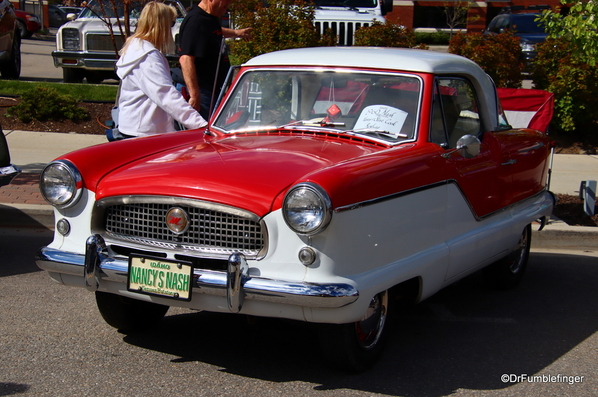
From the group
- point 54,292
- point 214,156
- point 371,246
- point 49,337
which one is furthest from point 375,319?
point 54,292

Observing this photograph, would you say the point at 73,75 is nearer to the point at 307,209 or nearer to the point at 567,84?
the point at 567,84

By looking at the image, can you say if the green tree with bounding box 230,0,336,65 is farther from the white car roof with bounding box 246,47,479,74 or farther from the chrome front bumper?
the chrome front bumper

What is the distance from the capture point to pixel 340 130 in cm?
465

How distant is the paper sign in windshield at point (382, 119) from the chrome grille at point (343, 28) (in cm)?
732

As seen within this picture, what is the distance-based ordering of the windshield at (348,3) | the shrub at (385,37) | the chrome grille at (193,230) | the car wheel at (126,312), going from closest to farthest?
1. the chrome grille at (193,230)
2. the car wheel at (126,312)
3. the shrub at (385,37)
4. the windshield at (348,3)

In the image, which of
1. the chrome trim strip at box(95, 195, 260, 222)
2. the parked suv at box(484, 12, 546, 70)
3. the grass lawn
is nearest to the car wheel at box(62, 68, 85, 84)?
the grass lawn

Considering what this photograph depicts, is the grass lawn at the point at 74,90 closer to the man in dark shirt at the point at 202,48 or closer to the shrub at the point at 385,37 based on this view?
the shrub at the point at 385,37

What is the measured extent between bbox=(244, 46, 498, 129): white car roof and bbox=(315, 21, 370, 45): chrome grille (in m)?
6.52

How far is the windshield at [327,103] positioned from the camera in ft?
15.2

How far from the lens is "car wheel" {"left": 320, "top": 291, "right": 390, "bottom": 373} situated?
377cm

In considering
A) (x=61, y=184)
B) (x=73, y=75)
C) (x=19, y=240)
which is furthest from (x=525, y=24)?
(x=61, y=184)

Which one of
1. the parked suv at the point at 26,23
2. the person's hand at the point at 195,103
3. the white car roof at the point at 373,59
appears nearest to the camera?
the white car roof at the point at 373,59

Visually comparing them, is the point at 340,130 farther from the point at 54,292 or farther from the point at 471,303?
the point at 54,292

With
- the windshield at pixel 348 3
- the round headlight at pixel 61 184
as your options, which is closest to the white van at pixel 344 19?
the windshield at pixel 348 3
